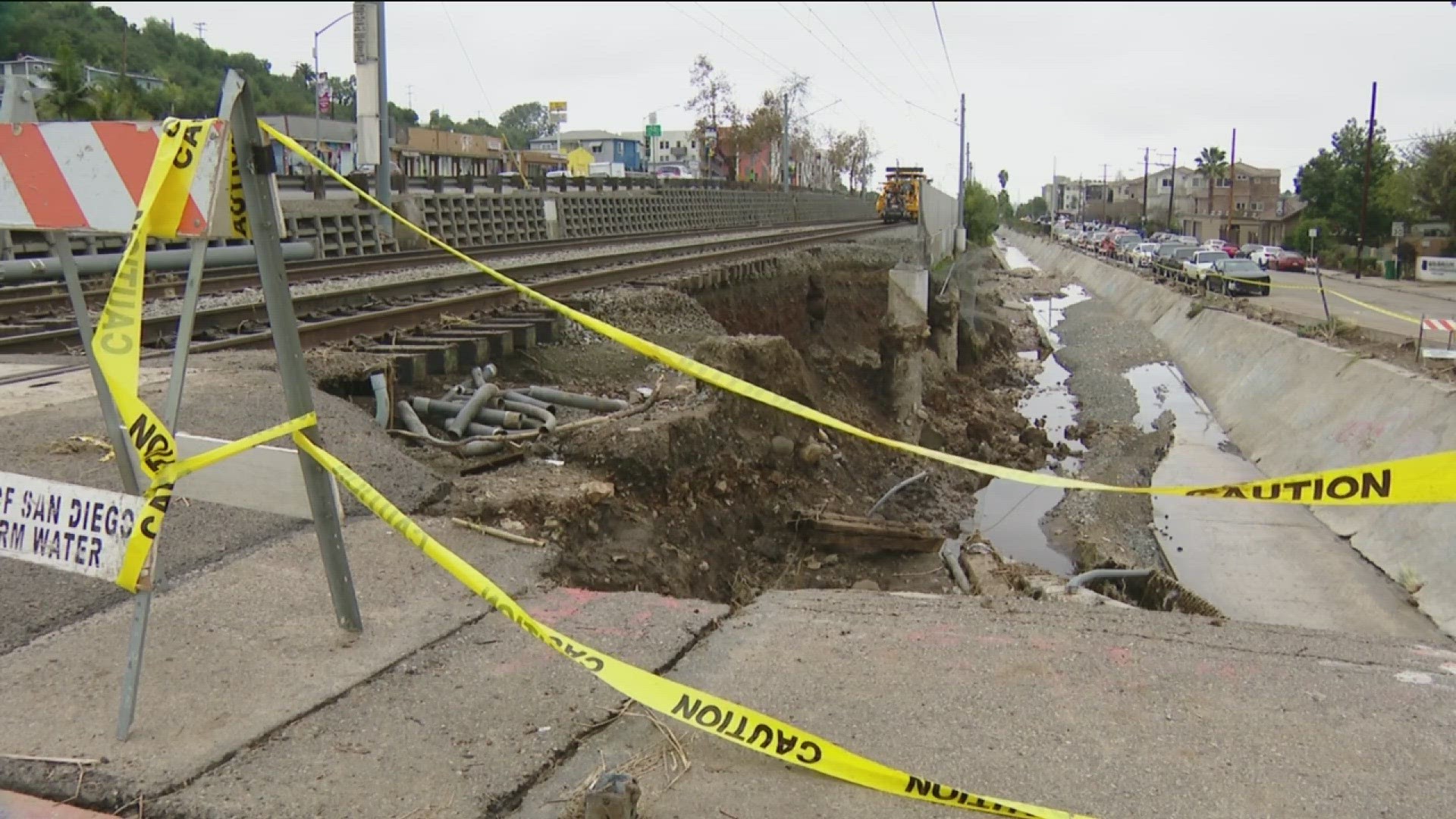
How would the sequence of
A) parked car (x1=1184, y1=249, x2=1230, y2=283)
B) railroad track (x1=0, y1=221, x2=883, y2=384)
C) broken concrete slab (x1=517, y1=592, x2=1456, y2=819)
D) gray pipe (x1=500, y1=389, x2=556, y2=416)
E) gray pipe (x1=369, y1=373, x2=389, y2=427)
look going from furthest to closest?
parked car (x1=1184, y1=249, x2=1230, y2=283) < railroad track (x1=0, y1=221, x2=883, y2=384) < gray pipe (x1=500, y1=389, x2=556, y2=416) < gray pipe (x1=369, y1=373, x2=389, y2=427) < broken concrete slab (x1=517, y1=592, x2=1456, y2=819)

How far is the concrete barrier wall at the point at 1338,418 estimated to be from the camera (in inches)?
495

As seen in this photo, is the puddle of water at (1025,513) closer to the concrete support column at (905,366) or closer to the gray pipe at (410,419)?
the concrete support column at (905,366)

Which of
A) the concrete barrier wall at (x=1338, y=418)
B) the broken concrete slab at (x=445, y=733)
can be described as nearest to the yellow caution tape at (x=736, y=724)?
the broken concrete slab at (x=445, y=733)

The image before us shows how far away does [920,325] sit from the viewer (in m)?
24.9

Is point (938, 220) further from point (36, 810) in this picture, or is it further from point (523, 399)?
point (36, 810)

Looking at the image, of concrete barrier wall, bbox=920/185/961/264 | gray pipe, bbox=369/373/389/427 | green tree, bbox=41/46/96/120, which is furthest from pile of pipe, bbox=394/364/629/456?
green tree, bbox=41/46/96/120

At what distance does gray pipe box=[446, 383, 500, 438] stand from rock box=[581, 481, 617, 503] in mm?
1338

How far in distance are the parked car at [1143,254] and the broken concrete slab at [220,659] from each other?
2108 inches

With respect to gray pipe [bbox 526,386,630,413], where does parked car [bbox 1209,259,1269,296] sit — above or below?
above

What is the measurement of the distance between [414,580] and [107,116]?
150ft

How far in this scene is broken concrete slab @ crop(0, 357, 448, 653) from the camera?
4137mm

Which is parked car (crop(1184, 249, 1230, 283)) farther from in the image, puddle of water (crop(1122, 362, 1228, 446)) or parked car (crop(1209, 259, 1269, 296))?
puddle of water (crop(1122, 362, 1228, 446))

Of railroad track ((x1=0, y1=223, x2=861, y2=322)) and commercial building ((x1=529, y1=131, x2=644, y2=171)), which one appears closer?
railroad track ((x1=0, y1=223, x2=861, y2=322))

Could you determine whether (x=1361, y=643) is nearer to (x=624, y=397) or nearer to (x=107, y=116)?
(x=624, y=397)
